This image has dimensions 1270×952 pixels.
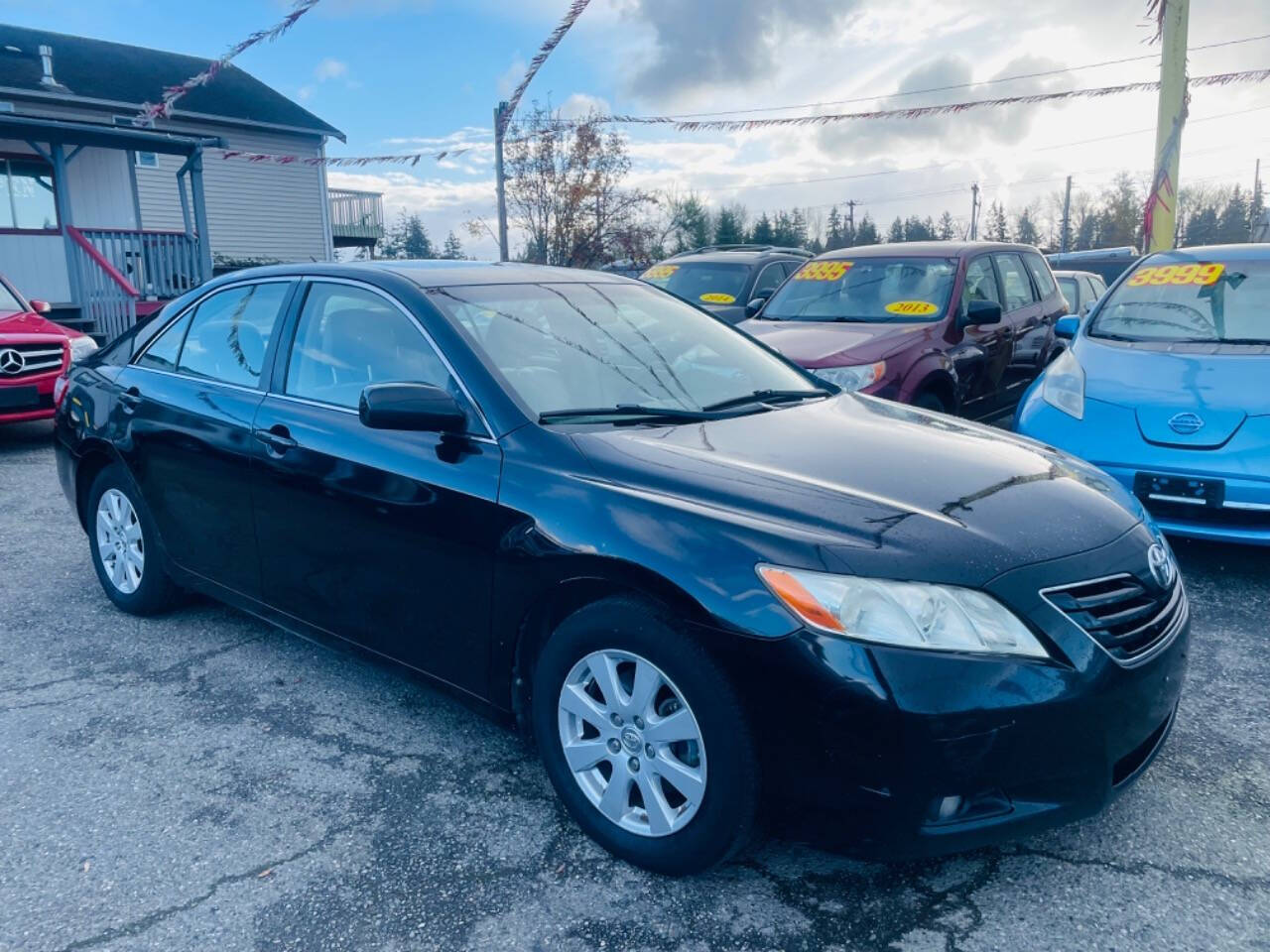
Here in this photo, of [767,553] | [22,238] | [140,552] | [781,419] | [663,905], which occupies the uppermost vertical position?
[22,238]

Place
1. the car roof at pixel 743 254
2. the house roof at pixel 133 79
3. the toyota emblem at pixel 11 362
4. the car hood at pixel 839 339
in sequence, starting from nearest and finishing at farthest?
the car hood at pixel 839 339
the toyota emblem at pixel 11 362
the car roof at pixel 743 254
the house roof at pixel 133 79

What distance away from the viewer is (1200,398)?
4.65 meters

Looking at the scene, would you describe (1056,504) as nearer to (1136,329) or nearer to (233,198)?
(1136,329)

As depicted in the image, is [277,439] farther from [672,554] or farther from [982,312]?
[982,312]

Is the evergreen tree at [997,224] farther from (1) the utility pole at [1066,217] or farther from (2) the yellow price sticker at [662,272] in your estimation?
(2) the yellow price sticker at [662,272]

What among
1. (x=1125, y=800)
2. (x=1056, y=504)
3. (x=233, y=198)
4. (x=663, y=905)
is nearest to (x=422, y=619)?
(x=663, y=905)

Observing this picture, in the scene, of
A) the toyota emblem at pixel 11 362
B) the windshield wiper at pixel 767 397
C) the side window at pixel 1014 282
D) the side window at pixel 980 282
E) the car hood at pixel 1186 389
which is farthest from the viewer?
the toyota emblem at pixel 11 362

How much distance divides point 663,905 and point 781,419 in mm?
1541

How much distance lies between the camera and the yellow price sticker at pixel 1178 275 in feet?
19.1

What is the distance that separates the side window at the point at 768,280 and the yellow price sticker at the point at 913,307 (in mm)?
3695

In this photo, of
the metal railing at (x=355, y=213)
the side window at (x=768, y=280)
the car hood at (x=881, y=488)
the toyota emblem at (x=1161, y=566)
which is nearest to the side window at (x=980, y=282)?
the side window at (x=768, y=280)

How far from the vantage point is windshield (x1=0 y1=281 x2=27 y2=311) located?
912cm

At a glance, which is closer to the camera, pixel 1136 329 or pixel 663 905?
pixel 663 905

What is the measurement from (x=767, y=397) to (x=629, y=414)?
670 millimetres
